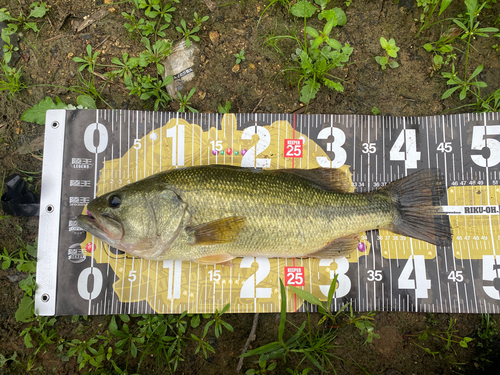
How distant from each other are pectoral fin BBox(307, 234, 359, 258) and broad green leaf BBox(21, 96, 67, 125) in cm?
374

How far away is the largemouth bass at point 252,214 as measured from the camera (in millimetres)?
2996

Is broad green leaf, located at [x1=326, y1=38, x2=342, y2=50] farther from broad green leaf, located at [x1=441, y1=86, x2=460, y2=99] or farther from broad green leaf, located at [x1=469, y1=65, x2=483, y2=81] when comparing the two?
broad green leaf, located at [x1=469, y1=65, x2=483, y2=81]

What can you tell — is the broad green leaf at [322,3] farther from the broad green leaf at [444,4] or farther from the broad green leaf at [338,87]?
the broad green leaf at [444,4]

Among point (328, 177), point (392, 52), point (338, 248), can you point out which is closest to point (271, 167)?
point (328, 177)

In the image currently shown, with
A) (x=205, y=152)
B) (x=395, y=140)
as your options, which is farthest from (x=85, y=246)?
(x=395, y=140)

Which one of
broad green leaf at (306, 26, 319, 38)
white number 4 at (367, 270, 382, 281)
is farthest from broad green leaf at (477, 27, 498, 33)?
white number 4 at (367, 270, 382, 281)

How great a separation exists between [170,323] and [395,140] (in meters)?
3.58

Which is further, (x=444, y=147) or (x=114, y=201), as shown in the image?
(x=444, y=147)

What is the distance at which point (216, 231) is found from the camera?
3008 millimetres

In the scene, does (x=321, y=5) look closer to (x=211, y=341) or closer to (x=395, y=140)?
(x=395, y=140)

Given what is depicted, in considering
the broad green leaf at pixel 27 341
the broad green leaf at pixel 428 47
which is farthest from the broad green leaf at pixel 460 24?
the broad green leaf at pixel 27 341

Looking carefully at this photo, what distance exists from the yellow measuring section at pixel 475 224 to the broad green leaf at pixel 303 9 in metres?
2.82

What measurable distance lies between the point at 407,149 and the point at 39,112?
4.69 meters

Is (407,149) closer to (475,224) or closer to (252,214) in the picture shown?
(475,224)
